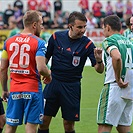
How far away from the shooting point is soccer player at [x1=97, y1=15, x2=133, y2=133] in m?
7.30

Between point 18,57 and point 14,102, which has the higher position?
point 18,57

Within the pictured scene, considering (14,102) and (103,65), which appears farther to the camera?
(103,65)

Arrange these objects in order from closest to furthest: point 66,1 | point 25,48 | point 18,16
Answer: point 25,48 < point 18,16 < point 66,1

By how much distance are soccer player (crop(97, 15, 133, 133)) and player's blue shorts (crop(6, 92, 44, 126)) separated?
959 millimetres

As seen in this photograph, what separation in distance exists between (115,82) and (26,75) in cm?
132

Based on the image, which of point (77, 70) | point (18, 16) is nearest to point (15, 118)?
point (77, 70)

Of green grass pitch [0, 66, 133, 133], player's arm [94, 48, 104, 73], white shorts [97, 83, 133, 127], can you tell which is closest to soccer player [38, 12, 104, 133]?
player's arm [94, 48, 104, 73]

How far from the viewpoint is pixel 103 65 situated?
7.80m

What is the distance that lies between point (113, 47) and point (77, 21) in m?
0.95

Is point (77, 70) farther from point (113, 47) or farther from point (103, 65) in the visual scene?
point (113, 47)

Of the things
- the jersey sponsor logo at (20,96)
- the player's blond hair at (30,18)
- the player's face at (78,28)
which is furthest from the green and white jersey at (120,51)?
the jersey sponsor logo at (20,96)

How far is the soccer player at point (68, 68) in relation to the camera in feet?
26.2

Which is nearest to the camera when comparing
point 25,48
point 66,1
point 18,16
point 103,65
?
point 25,48

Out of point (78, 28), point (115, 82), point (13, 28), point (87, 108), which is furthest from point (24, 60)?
point (13, 28)
